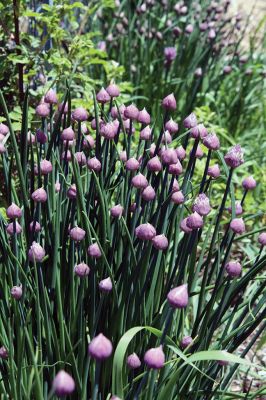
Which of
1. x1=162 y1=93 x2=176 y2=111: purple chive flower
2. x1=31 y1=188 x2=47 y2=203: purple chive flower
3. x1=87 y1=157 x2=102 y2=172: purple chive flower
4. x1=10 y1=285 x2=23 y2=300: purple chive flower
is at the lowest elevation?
x1=10 y1=285 x2=23 y2=300: purple chive flower

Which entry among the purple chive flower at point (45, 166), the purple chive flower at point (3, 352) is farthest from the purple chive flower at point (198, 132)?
the purple chive flower at point (3, 352)

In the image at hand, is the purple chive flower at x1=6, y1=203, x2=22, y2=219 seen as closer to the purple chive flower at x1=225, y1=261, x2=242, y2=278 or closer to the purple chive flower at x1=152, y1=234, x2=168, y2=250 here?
the purple chive flower at x1=152, y1=234, x2=168, y2=250

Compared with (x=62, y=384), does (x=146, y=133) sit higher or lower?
higher

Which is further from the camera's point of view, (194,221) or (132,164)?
(132,164)

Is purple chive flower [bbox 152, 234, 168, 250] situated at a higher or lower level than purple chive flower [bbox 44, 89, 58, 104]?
lower

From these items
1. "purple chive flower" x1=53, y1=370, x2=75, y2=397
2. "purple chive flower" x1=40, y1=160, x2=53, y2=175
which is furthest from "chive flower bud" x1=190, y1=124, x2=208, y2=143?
"purple chive flower" x1=53, y1=370, x2=75, y2=397

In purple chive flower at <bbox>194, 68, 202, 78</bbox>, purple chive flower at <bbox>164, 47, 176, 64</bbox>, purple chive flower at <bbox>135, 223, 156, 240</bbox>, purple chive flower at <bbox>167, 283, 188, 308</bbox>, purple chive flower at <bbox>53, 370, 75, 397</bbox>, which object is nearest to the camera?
purple chive flower at <bbox>53, 370, 75, 397</bbox>

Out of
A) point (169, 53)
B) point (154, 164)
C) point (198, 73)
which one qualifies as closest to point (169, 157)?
point (154, 164)

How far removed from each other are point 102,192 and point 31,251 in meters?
0.28

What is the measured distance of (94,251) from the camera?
5.01 feet

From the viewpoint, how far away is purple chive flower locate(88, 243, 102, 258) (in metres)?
1.52

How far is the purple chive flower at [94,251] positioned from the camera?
60.0 inches

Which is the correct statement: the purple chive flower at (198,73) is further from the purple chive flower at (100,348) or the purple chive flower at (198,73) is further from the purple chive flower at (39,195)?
the purple chive flower at (100,348)

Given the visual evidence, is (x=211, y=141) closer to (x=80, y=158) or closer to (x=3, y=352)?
(x=80, y=158)
